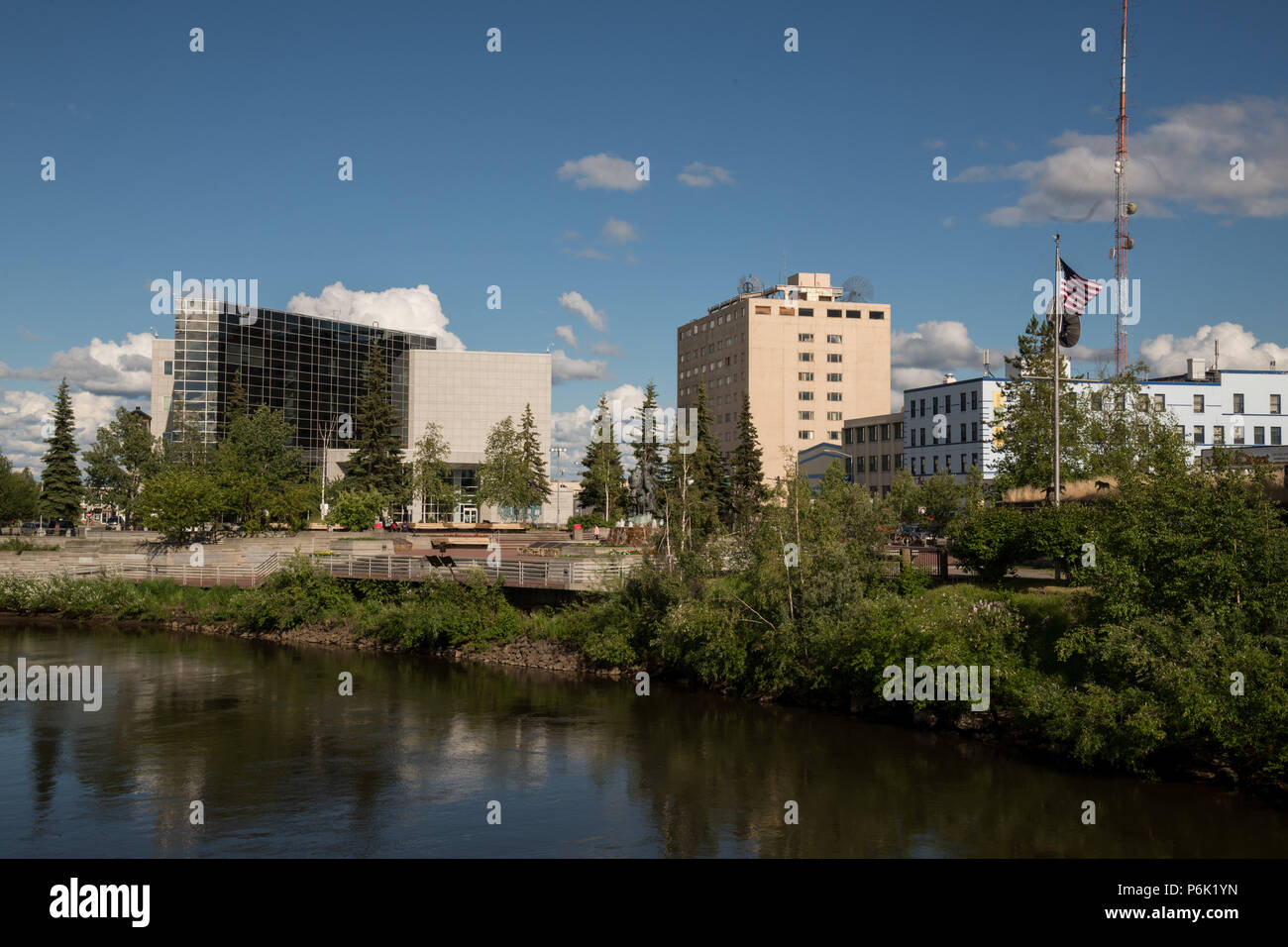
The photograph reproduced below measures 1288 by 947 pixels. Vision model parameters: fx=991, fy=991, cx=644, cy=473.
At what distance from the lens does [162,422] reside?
110188 mm

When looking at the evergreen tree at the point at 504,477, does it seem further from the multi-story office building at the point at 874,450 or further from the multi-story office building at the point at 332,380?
the multi-story office building at the point at 874,450

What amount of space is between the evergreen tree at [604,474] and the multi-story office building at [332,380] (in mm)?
9868

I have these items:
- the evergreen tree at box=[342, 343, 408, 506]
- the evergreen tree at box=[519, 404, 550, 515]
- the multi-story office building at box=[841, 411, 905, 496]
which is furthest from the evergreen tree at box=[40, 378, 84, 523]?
Answer: the multi-story office building at box=[841, 411, 905, 496]

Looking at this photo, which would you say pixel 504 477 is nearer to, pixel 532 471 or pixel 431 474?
pixel 431 474

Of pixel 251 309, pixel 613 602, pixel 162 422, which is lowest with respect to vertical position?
pixel 613 602

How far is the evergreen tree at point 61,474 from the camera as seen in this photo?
273 feet

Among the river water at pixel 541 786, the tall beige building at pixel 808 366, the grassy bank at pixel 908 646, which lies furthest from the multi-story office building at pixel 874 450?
the river water at pixel 541 786

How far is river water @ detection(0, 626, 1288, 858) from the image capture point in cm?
1972

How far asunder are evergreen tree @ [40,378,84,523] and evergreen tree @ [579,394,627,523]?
43.9 meters

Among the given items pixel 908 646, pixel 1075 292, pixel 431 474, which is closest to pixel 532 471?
pixel 431 474
